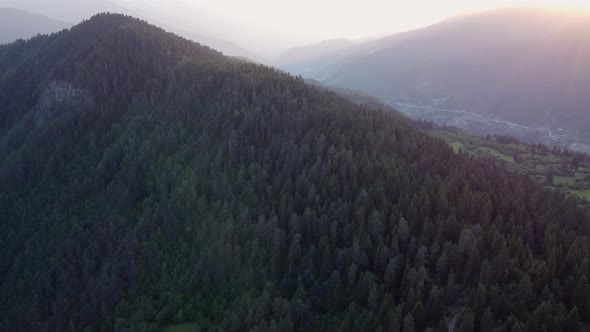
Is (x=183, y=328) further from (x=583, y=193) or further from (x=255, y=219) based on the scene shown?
(x=583, y=193)

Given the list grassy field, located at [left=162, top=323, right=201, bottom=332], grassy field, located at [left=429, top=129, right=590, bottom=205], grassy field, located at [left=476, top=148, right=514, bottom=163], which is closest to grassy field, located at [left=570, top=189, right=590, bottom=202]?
grassy field, located at [left=429, top=129, right=590, bottom=205]

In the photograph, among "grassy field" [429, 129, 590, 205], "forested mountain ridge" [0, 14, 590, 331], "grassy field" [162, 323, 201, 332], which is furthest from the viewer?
"grassy field" [429, 129, 590, 205]

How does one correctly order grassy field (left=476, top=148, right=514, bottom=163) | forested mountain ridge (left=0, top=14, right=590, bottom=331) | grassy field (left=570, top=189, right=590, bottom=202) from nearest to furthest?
forested mountain ridge (left=0, top=14, right=590, bottom=331)
grassy field (left=570, top=189, right=590, bottom=202)
grassy field (left=476, top=148, right=514, bottom=163)

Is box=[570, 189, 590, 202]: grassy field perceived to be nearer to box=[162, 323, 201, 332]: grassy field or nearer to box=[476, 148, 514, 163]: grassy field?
box=[476, 148, 514, 163]: grassy field

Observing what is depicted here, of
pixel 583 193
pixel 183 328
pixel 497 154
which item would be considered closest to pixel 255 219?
Result: pixel 183 328

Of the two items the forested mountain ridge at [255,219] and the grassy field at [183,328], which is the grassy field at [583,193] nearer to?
the forested mountain ridge at [255,219]
